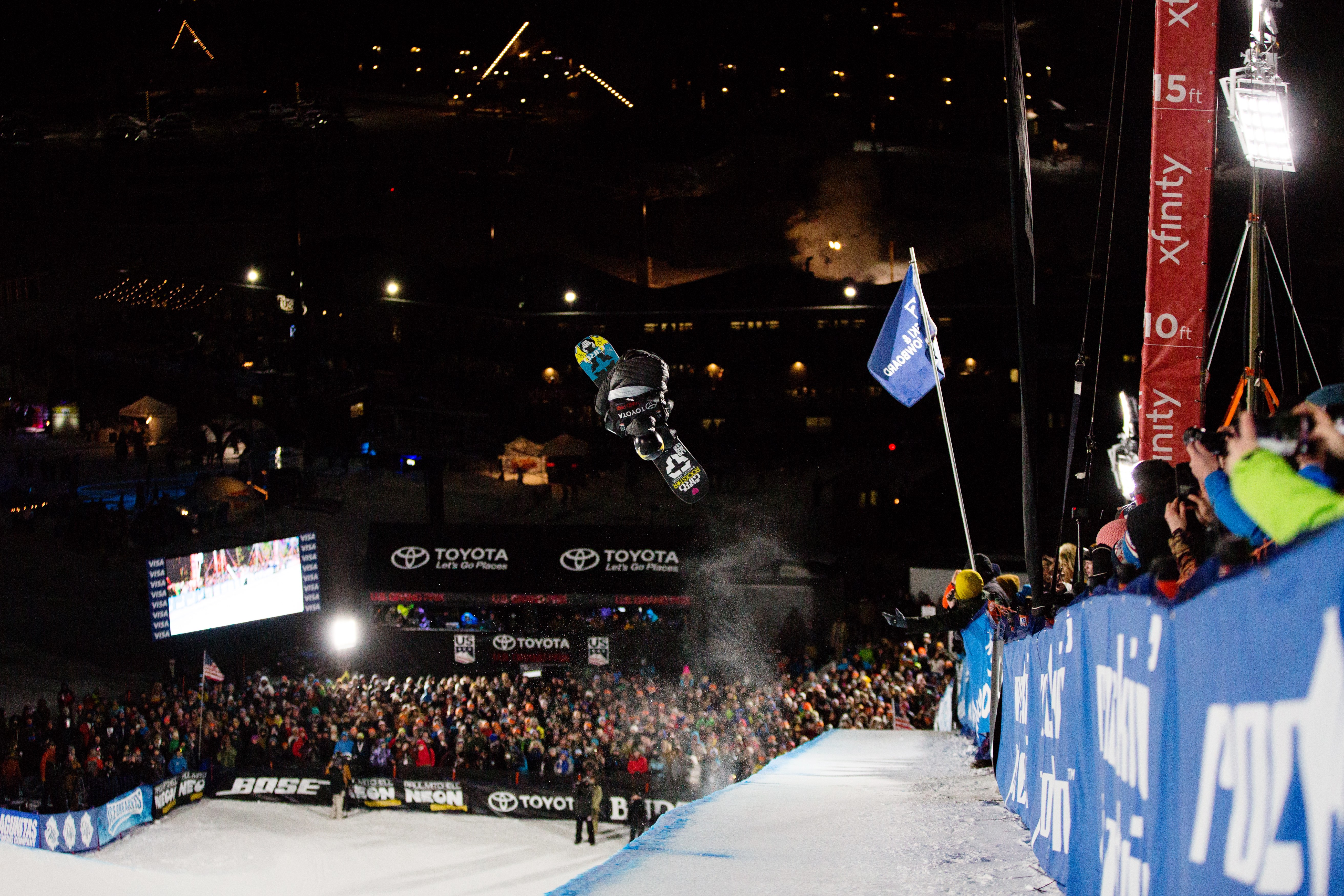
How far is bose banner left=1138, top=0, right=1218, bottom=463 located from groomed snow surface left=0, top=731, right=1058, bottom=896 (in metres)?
3.60

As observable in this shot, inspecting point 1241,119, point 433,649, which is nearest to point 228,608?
point 433,649

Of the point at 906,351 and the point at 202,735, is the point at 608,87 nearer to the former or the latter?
the point at 202,735

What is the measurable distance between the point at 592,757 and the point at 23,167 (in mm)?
33623

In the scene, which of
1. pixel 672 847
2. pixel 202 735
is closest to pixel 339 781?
pixel 202 735

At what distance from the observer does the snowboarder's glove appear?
1122cm

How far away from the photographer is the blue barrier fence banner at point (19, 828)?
15758mm

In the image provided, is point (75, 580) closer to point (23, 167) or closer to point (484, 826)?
point (484, 826)

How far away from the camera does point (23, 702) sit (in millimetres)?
22375

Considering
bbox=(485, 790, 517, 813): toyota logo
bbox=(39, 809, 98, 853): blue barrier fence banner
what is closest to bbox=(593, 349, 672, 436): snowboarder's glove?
bbox=(485, 790, 517, 813): toyota logo

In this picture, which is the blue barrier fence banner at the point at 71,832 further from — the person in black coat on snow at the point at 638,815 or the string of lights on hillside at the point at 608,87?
the string of lights on hillside at the point at 608,87

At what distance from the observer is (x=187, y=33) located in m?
35.2

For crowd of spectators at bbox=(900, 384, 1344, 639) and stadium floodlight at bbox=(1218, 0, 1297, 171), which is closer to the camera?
crowd of spectators at bbox=(900, 384, 1344, 639)

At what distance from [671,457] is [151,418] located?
2287cm

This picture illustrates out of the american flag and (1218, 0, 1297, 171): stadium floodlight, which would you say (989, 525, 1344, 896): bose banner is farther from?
the american flag
